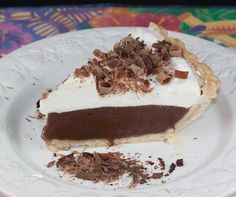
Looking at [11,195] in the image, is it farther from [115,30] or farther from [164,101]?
[115,30]

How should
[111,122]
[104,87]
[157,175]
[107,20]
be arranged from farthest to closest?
[107,20]
[111,122]
[104,87]
[157,175]

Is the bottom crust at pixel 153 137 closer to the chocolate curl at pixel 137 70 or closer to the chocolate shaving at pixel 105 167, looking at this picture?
the chocolate shaving at pixel 105 167

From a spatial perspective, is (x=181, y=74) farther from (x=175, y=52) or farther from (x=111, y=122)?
(x=111, y=122)

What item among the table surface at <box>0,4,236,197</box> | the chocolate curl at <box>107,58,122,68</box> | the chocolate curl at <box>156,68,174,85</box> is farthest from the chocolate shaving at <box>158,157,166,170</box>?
the table surface at <box>0,4,236,197</box>

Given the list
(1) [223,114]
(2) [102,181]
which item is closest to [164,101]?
(1) [223,114]

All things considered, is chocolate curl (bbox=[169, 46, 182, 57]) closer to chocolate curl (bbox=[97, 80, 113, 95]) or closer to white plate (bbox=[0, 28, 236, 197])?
white plate (bbox=[0, 28, 236, 197])

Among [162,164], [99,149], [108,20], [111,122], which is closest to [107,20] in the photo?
[108,20]
